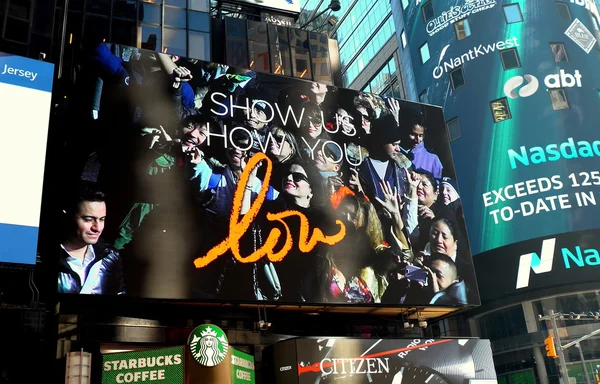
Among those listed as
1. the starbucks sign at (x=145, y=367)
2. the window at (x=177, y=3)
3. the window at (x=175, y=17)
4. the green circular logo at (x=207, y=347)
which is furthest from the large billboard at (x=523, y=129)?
the starbucks sign at (x=145, y=367)

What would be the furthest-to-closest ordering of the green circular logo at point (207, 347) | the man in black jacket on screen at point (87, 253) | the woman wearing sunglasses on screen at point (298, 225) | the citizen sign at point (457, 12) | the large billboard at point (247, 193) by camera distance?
1. the citizen sign at point (457, 12)
2. the woman wearing sunglasses on screen at point (298, 225)
3. the large billboard at point (247, 193)
4. the man in black jacket on screen at point (87, 253)
5. the green circular logo at point (207, 347)

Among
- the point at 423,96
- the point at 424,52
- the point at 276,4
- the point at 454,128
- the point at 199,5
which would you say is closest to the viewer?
the point at 199,5

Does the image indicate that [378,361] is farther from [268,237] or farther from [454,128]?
[454,128]

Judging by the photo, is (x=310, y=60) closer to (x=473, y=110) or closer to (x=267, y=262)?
(x=267, y=262)

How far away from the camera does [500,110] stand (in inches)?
2117

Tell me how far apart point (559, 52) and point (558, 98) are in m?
4.42

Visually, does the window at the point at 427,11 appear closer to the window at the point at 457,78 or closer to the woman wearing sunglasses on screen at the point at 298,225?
the window at the point at 457,78

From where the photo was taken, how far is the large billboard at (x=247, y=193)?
21.6 metres

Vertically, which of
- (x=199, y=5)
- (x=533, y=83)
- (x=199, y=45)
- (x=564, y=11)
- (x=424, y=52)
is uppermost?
(x=424, y=52)

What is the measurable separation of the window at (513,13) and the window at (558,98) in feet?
24.4

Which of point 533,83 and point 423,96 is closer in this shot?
point 533,83

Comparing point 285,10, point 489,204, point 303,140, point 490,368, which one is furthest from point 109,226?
point 489,204

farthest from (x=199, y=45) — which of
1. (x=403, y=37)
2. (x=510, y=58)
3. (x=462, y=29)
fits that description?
(x=403, y=37)

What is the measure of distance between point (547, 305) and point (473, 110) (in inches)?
699
